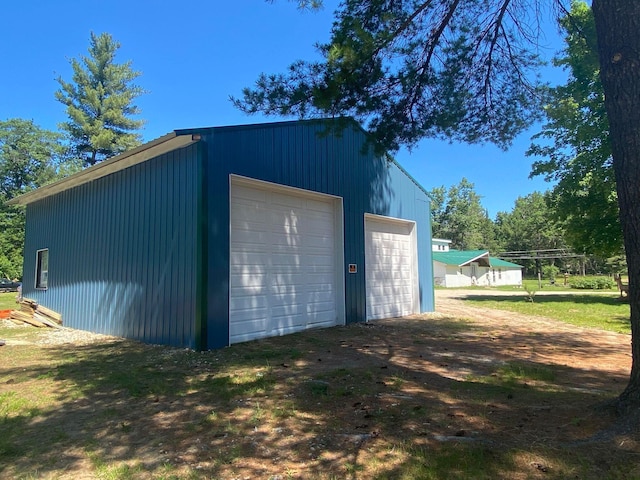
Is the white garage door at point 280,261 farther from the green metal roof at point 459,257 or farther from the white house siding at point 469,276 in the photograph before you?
the green metal roof at point 459,257

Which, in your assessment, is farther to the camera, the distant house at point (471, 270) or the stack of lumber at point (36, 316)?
the distant house at point (471, 270)

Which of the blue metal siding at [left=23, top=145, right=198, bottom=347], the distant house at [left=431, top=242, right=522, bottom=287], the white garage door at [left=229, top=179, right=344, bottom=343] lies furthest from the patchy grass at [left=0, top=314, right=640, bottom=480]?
the distant house at [left=431, top=242, right=522, bottom=287]

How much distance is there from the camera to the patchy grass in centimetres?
258

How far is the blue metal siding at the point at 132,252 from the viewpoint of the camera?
21.9 feet

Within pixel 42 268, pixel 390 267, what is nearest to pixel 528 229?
pixel 390 267

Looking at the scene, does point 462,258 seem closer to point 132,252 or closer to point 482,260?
point 482,260

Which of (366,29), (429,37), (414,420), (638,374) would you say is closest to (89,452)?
(414,420)

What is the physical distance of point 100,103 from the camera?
2998 centimetres

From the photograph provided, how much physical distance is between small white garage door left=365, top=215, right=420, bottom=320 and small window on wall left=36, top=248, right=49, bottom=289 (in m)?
8.96

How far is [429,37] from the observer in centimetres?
572

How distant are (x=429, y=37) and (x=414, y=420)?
5.06m

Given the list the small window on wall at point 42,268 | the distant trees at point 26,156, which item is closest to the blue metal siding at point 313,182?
the small window on wall at point 42,268

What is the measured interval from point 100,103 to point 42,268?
75.5 feet

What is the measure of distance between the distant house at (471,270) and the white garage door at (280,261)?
2772 cm
